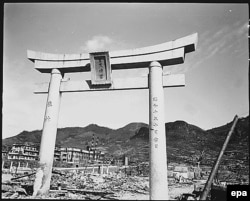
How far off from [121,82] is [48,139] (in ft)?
8.86

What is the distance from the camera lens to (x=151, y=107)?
5746 mm

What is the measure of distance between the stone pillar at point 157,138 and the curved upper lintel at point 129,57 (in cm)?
35

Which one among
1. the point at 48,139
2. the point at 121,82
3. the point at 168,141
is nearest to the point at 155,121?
the point at 121,82

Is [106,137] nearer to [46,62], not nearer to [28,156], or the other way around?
[28,156]

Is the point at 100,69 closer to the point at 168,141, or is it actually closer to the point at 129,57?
the point at 129,57

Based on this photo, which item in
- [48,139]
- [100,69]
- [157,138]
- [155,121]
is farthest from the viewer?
[100,69]

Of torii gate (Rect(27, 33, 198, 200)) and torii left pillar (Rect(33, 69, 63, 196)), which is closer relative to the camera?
torii gate (Rect(27, 33, 198, 200))

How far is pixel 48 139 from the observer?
6133 millimetres

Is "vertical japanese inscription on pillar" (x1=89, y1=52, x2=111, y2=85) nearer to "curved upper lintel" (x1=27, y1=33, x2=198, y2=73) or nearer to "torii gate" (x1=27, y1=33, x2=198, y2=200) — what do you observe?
"torii gate" (x1=27, y1=33, x2=198, y2=200)

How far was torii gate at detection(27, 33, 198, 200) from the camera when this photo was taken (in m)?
5.35

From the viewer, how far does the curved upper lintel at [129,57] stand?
5938mm

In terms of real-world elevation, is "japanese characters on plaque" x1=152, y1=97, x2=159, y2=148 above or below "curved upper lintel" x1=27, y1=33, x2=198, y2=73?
below

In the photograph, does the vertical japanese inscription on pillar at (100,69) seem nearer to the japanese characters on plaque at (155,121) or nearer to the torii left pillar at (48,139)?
the torii left pillar at (48,139)

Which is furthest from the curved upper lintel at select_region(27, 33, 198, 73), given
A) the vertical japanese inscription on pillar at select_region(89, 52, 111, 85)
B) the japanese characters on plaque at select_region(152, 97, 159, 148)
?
the japanese characters on plaque at select_region(152, 97, 159, 148)
